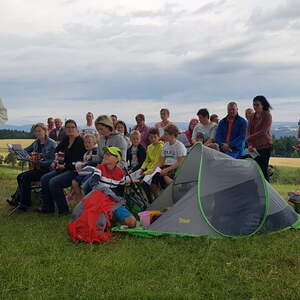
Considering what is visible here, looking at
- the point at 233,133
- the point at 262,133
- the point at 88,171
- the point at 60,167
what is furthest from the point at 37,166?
the point at 262,133

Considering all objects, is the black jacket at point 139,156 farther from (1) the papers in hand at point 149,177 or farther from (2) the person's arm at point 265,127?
(2) the person's arm at point 265,127

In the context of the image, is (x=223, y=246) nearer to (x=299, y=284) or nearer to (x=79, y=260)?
(x=299, y=284)

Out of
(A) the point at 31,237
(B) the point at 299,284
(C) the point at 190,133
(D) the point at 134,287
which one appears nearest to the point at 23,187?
(A) the point at 31,237

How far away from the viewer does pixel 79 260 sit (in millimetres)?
4703

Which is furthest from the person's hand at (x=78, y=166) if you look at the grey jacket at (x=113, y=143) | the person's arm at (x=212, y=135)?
the person's arm at (x=212, y=135)

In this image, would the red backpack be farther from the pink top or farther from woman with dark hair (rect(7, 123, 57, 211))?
the pink top

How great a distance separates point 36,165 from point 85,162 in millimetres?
1155

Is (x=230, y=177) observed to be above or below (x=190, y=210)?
above

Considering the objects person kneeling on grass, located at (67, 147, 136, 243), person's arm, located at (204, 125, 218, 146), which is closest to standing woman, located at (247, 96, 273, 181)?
person's arm, located at (204, 125, 218, 146)

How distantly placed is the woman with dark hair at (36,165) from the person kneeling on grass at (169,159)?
208 centimetres

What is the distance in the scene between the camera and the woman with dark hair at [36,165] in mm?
7949

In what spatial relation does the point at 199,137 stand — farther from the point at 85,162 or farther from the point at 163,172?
the point at 85,162

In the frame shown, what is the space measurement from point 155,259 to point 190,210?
1.30m

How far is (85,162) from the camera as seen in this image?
748 cm
